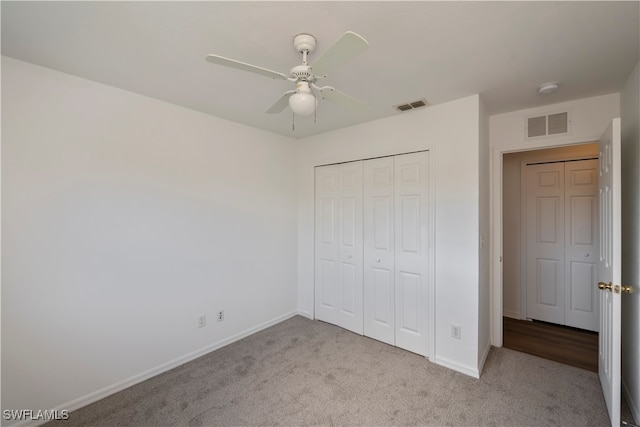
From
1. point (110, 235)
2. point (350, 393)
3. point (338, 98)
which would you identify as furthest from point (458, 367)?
point (110, 235)

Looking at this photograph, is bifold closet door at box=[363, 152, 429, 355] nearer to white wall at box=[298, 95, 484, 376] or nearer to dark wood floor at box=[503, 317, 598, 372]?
white wall at box=[298, 95, 484, 376]

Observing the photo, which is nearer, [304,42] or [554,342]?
[304,42]

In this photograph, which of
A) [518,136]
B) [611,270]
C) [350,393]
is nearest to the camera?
[611,270]

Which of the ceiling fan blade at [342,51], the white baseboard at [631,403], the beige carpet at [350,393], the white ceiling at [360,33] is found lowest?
the beige carpet at [350,393]

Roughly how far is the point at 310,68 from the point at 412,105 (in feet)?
5.04

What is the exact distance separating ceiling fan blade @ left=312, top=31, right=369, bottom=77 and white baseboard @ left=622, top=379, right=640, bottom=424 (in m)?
2.79

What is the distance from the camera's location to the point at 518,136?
272 cm

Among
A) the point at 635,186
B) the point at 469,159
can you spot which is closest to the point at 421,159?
the point at 469,159

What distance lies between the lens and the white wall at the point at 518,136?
2375 millimetres

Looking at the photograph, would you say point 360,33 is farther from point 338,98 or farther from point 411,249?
point 411,249

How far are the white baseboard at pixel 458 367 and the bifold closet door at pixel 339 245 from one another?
0.90 m

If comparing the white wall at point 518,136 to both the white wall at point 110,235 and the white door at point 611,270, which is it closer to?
the white door at point 611,270

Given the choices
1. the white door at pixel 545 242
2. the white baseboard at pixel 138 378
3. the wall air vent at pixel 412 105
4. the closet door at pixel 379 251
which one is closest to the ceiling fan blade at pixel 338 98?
the wall air vent at pixel 412 105

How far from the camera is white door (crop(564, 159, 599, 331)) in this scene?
3.24 metres
